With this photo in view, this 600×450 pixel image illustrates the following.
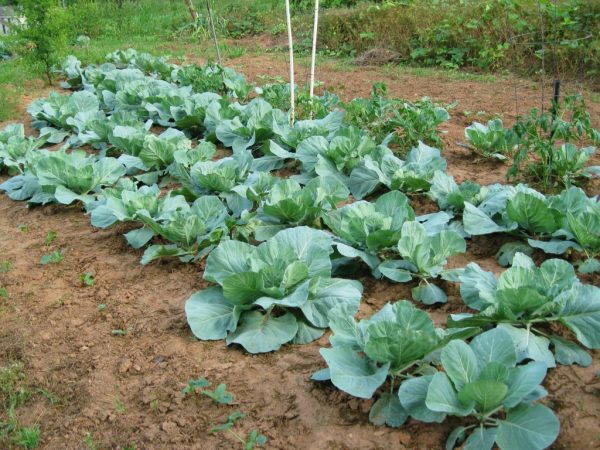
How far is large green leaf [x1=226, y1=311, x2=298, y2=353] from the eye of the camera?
2674 millimetres

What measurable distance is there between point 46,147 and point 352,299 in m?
4.61

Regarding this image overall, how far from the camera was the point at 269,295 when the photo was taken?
2742 mm

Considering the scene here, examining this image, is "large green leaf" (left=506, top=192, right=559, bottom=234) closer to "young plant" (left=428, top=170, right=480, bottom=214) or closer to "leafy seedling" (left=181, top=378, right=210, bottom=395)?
"young plant" (left=428, top=170, right=480, bottom=214)

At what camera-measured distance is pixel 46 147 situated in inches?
245

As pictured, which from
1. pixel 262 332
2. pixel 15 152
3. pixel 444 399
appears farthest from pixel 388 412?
pixel 15 152

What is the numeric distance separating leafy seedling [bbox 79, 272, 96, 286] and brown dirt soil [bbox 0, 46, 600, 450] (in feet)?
0.11

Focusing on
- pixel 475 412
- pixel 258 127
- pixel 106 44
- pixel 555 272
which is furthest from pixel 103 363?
pixel 106 44

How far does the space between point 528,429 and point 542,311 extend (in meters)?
0.66

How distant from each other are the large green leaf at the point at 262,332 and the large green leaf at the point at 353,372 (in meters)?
0.42

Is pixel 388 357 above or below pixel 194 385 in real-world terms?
above

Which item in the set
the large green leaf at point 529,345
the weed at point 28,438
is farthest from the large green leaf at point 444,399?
the weed at point 28,438

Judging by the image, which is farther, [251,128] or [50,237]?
[251,128]

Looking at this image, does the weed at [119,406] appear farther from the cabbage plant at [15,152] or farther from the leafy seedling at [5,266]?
the cabbage plant at [15,152]

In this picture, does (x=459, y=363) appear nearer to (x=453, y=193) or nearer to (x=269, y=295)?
(x=269, y=295)
